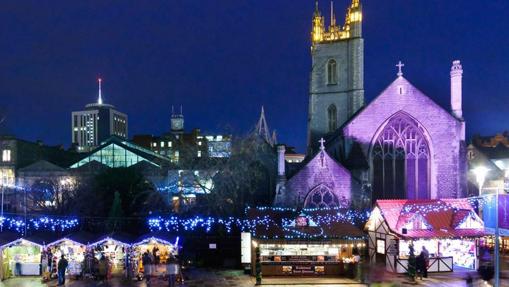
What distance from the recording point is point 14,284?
2430 cm

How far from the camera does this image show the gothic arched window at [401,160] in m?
38.0

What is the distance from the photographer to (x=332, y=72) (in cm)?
5434

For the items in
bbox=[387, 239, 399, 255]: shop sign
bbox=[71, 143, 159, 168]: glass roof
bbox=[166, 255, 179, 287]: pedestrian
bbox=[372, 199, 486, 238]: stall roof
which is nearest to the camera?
bbox=[166, 255, 179, 287]: pedestrian

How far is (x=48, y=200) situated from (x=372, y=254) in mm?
35671

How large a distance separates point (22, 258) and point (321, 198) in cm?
1983

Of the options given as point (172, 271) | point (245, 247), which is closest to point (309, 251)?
point (245, 247)

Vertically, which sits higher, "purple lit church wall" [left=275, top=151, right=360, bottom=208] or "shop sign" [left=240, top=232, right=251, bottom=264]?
"purple lit church wall" [left=275, top=151, right=360, bottom=208]

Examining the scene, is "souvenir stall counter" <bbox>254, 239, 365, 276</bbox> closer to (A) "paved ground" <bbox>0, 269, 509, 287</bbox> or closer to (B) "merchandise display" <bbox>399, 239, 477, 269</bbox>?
(A) "paved ground" <bbox>0, 269, 509, 287</bbox>

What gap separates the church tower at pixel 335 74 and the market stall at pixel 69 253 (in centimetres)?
2981

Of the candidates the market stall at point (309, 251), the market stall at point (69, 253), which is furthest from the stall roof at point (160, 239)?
the market stall at point (309, 251)

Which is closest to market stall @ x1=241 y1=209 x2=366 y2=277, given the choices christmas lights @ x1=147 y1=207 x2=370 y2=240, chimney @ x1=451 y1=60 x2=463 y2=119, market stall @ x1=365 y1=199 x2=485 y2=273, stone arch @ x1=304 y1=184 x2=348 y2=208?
christmas lights @ x1=147 y1=207 x2=370 y2=240

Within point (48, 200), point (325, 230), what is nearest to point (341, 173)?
point (325, 230)

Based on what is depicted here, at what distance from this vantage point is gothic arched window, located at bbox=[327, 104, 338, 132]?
53562mm

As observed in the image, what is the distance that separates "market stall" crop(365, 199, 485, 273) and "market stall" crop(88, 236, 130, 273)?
44.8ft
